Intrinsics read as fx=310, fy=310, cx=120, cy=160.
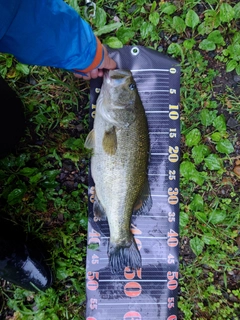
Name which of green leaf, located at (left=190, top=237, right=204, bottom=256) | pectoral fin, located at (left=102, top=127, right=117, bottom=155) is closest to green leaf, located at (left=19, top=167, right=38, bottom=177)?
→ pectoral fin, located at (left=102, top=127, right=117, bottom=155)

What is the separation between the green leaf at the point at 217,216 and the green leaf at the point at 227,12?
168cm

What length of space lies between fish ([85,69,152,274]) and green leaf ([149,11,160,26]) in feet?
2.04

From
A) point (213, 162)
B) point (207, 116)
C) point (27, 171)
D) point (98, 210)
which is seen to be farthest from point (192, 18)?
point (27, 171)

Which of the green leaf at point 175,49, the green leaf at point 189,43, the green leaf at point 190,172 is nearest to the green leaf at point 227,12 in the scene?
the green leaf at point 189,43

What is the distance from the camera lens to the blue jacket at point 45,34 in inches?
61.7

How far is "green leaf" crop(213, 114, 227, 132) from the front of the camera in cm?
269

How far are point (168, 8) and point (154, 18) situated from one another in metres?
0.15

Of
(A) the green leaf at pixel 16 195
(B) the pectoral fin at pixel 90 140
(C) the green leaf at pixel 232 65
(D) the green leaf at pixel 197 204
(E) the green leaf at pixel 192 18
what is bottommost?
(D) the green leaf at pixel 197 204

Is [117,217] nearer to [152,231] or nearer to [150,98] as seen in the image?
[152,231]

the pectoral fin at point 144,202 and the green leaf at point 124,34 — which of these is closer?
the pectoral fin at point 144,202

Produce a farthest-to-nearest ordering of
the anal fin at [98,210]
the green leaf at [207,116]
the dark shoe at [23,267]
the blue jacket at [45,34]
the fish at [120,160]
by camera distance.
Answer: the green leaf at [207,116]
the anal fin at [98,210]
the dark shoe at [23,267]
the fish at [120,160]
the blue jacket at [45,34]

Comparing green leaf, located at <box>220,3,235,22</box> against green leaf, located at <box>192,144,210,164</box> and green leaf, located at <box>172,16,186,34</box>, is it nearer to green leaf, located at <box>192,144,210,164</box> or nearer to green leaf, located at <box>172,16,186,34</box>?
green leaf, located at <box>172,16,186,34</box>

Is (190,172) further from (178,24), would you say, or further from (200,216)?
(178,24)

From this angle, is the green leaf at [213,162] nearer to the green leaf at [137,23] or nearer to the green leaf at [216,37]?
the green leaf at [216,37]
